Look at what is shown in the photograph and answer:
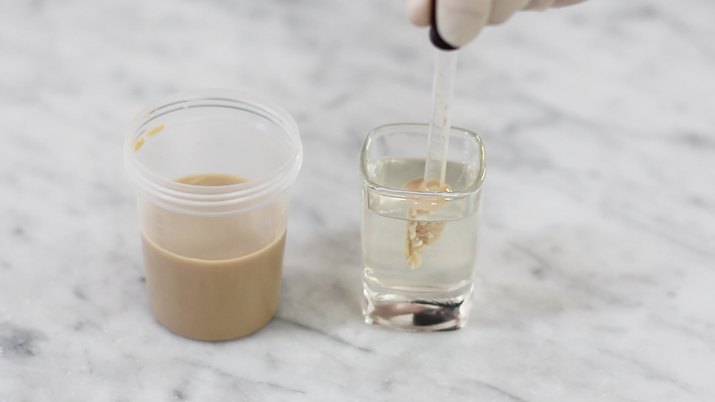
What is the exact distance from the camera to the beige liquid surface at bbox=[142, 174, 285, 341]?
0.86 metres

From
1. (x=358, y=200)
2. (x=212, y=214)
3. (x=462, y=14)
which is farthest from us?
(x=358, y=200)

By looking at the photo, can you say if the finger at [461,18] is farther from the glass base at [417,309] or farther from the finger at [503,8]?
the glass base at [417,309]

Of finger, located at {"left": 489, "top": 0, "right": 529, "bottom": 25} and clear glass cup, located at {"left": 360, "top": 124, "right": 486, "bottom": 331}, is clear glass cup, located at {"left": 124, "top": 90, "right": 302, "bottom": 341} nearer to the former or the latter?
clear glass cup, located at {"left": 360, "top": 124, "right": 486, "bottom": 331}

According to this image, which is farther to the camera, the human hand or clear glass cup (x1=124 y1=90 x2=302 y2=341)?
clear glass cup (x1=124 y1=90 x2=302 y2=341)

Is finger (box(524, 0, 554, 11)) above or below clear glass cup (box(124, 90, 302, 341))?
above

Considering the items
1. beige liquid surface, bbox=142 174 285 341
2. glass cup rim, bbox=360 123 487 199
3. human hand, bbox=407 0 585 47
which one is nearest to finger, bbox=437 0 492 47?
human hand, bbox=407 0 585 47

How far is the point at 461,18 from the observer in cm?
71

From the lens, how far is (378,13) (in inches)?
52.3

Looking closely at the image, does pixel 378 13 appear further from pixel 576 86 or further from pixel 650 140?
pixel 650 140

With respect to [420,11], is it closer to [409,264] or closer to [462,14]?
[462,14]

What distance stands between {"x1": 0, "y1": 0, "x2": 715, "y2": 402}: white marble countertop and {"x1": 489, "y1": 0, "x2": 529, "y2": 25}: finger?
306 millimetres

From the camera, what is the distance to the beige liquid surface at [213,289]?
86 centimetres

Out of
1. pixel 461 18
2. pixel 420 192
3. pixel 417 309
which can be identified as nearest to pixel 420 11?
pixel 461 18

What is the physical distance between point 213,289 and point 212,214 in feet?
0.23
